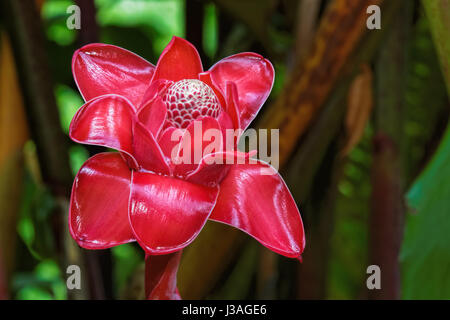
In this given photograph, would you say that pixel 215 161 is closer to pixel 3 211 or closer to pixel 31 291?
pixel 3 211

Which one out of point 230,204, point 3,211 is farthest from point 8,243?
point 230,204

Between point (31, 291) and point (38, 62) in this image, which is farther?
point (31, 291)

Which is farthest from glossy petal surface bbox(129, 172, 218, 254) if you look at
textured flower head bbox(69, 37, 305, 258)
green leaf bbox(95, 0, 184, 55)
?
green leaf bbox(95, 0, 184, 55)

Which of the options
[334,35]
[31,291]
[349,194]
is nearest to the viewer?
[334,35]

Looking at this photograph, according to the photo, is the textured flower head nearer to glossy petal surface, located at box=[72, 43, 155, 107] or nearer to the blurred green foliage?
glossy petal surface, located at box=[72, 43, 155, 107]

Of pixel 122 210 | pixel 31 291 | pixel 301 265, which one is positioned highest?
pixel 122 210

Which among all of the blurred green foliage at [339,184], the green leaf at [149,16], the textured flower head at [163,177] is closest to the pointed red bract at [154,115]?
the textured flower head at [163,177]
